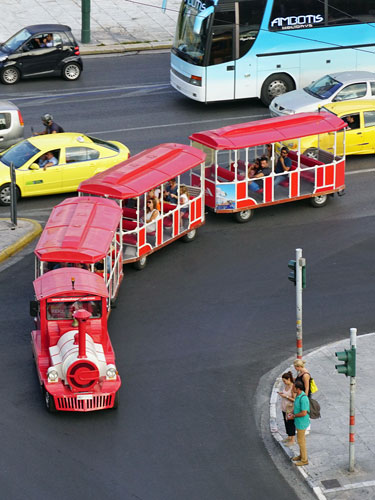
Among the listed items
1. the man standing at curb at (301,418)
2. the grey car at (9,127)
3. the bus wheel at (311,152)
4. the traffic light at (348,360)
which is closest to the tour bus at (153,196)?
the bus wheel at (311,152)

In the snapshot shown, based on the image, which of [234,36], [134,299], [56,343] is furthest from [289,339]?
[234,36]

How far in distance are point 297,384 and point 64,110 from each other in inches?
756

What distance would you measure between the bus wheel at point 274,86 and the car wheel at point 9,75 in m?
8.45

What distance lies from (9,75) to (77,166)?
1051 centimetres

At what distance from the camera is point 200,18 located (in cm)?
3231

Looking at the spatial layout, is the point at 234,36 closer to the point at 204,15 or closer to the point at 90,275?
the point at 204,15

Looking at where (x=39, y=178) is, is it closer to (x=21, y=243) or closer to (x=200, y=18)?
(x=21, y=243)

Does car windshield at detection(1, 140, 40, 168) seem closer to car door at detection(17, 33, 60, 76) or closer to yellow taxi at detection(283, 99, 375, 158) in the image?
yellow taxi at detection(283, 99, 375, 158)

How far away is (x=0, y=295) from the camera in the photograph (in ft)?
71.8

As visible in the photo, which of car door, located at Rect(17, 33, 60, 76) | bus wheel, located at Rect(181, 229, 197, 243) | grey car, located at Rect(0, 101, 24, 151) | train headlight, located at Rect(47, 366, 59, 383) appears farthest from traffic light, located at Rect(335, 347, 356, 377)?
car door, located at Rect(17, 33, 60, 76)

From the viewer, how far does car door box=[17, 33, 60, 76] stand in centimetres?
3575

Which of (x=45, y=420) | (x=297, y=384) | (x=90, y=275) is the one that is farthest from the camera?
(x=90, y=275)

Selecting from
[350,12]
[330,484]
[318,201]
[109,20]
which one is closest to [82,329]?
[330,484]

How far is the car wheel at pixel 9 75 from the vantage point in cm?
3581
